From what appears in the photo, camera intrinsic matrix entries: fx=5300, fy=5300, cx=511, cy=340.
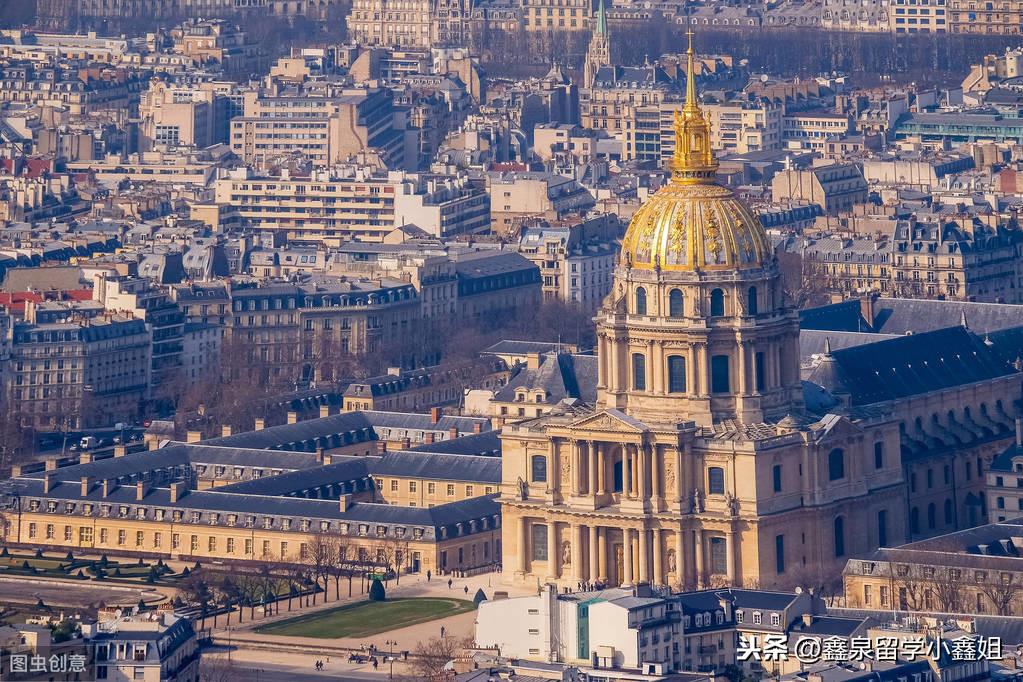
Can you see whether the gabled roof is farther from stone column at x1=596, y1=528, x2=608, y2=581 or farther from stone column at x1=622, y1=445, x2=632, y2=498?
stone column at x1=596, y1=528, x2=608, y2=581

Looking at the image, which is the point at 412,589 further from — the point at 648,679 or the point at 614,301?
the point at 648,679

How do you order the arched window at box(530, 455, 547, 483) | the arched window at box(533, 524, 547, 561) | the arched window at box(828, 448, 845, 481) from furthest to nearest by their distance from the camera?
1. the arched window at box(530, 455, 547, 483)
2. the arched window at box(533, 524, 547, 561)
3. the arched window at box(828, 448, 845, 481)

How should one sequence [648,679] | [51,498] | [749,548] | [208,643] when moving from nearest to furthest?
[648,679]
[208,643]
[749,548]
[51,498]

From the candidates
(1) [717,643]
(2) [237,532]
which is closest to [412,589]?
(2) [237,532]

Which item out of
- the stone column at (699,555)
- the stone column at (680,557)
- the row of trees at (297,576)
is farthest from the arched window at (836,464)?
the row of trees at (297,576)

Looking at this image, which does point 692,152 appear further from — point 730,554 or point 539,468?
point 730,554

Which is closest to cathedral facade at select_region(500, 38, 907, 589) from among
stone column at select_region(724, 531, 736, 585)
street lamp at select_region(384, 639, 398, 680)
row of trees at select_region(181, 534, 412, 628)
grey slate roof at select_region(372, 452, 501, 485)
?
stone column at select_region(724, 531, 736, 585)
